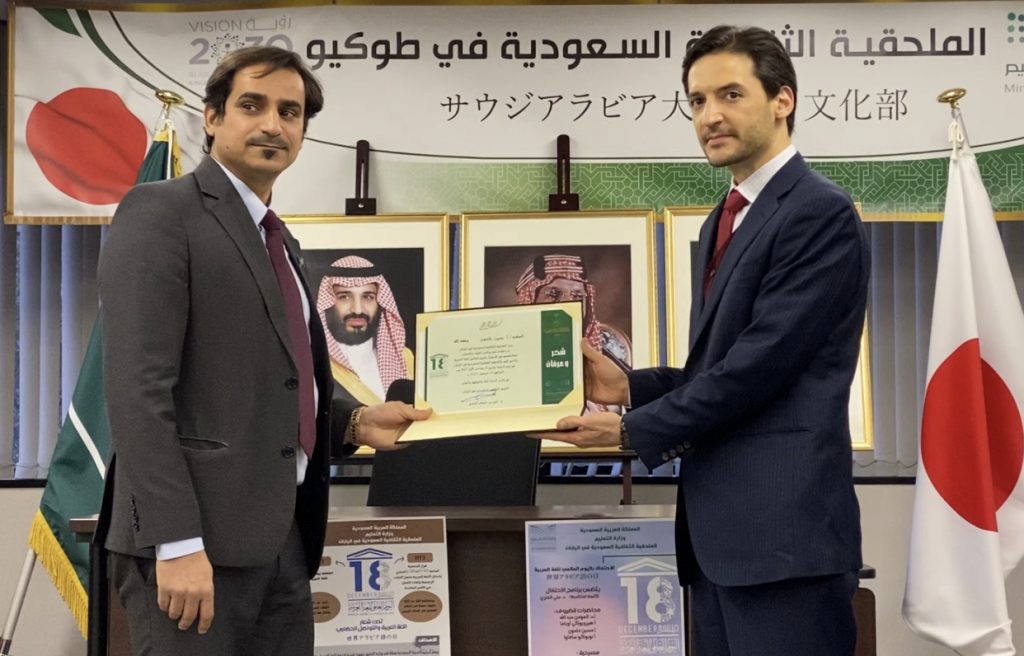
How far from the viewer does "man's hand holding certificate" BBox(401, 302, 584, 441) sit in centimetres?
234

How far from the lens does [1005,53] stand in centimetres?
400

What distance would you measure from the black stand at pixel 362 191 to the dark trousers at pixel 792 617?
7.90ft

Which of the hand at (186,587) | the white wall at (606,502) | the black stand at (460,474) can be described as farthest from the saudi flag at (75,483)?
the hand at (186,587)

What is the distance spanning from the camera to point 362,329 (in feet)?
12.8

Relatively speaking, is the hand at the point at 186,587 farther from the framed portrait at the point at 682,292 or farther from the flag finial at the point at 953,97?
the flag finial at the point at 953,97

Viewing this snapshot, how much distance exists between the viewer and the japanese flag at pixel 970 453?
293cm

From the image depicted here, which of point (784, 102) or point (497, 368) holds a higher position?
point (784, 102)

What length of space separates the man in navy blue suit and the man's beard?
1903 mm

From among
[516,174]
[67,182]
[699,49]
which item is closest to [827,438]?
[699,49]

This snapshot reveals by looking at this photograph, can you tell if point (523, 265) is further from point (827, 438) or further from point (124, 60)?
point (827, 438)

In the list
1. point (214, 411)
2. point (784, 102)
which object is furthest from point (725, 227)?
point (214, 411)

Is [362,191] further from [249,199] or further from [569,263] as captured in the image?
[249,199]

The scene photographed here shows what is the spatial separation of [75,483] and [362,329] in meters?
1.08

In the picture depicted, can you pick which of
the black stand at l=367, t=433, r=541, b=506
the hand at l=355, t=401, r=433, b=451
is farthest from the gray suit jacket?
the black stand at l=367, t=433, r=541, b=506
